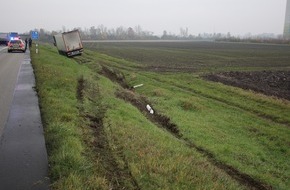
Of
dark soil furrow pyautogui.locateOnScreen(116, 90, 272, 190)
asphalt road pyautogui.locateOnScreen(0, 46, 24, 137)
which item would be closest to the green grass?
dark soil furrow pyautogui.locateOnScreen(116, 90, 272, 190)

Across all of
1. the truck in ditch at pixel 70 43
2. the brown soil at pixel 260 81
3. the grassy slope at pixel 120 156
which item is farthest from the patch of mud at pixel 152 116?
the truck in ditch at pixel 70 43

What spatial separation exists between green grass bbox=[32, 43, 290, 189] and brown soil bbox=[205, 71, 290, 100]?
144 inches

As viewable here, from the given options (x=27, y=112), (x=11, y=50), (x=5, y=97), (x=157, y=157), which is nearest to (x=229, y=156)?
(x=157, y=157)

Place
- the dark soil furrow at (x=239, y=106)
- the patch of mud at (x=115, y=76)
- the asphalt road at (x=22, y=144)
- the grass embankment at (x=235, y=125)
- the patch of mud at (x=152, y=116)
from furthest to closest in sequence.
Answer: the patch of mud at (x=115, y=76) < the dark soil furrow at (x=239, y=106) < the patch of mud at (x=152, y=116) < the grass embankment at (x=235, y=125) < the asphalt road at (x=22, y=144)

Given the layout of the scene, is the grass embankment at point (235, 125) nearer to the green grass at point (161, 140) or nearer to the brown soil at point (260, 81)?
the green grass at point (161, 140)

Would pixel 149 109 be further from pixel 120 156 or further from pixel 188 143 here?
pixel 120 156

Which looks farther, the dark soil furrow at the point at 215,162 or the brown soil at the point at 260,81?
the brown soil at the point at 260,81

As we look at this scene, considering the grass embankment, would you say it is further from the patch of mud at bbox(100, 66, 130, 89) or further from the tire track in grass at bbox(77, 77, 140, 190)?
the tire track in grass at bbox(77, 77, 140, 190)

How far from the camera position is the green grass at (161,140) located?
6995 mm

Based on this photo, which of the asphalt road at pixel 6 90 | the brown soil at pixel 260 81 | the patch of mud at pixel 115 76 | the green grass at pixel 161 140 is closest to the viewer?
the green grass at pixel 161 140

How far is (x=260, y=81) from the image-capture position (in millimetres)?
28250

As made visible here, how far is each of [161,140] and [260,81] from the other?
20.8m

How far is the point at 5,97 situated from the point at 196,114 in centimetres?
935

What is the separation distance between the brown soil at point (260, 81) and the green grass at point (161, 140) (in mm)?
3650
